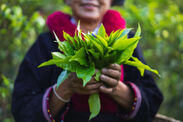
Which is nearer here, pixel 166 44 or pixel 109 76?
pixel 109 76

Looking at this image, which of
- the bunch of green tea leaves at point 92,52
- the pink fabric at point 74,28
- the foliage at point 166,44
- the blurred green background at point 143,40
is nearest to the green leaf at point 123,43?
the bunch of green tea leaves at point 92,52

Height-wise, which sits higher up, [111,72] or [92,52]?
[92,52]

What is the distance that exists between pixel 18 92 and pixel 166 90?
6.54 feet

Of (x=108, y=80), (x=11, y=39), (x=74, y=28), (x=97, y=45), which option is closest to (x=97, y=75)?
(x=108, y=80)

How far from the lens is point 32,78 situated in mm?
1620

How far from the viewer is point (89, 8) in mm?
1598

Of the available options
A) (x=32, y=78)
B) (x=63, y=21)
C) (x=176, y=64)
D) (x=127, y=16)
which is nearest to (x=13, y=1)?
(x=63, y=21)

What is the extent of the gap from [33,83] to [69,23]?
0.47 metres

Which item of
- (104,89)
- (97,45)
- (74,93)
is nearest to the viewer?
(97,45)

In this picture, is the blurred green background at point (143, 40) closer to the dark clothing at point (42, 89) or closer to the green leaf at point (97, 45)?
the dark clothing at point (42, 89)

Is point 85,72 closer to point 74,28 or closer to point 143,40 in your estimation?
point 74,28

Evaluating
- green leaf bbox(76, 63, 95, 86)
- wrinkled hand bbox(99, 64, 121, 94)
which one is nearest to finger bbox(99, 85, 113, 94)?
wrinkled hand bbox(99, 64, 121, 94)

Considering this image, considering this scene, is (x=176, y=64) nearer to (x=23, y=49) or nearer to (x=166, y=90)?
(x=166, y=90)

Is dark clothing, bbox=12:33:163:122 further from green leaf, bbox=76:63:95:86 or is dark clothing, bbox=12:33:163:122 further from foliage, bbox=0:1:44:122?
green leaf, bbox=76:63:95:86
